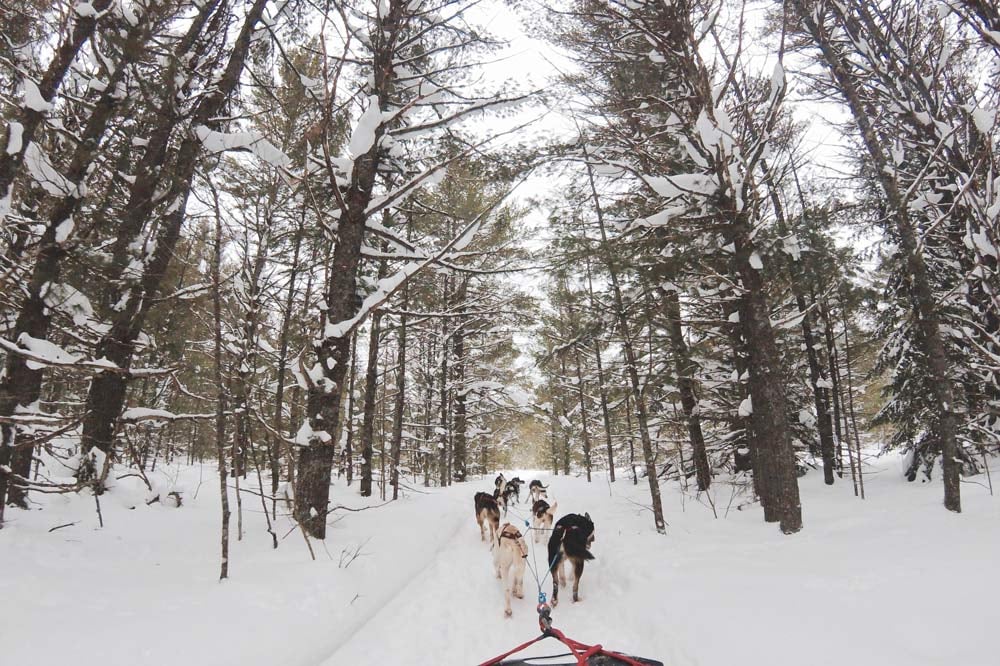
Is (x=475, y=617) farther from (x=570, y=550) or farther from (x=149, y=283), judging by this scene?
(x=149, y=283)

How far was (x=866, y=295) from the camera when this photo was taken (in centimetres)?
757

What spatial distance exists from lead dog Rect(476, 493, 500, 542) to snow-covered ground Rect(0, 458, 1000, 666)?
57.1 inches

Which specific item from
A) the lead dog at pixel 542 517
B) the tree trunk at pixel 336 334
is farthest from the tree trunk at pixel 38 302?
the lead dog at pixel 542 517

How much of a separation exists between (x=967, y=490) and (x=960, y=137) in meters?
6.54

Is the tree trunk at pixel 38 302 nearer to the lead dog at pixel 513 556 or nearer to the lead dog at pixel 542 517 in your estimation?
the lead dog at pixel 513 556

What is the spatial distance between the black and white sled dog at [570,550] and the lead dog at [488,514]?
8.72ft

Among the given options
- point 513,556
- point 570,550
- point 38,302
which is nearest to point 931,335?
point 570,550

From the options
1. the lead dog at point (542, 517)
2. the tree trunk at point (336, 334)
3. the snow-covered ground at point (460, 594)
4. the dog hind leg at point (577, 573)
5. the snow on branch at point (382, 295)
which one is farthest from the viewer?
the lead dog at point (542, 517)

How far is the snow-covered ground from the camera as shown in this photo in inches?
137

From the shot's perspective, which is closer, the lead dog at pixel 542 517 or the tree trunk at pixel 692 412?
the tree trunk at pixel 692 412

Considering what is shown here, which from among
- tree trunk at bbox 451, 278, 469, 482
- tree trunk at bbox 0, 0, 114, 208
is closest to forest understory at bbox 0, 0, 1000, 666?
tree trunk at bbox 0, 0, 114, 208

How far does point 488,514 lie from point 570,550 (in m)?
3.63

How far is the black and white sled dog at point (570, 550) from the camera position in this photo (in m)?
6.05

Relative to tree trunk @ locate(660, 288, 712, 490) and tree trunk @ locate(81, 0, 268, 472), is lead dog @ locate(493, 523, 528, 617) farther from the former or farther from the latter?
tree trunk @ locate(81, 0, 268, 472)
